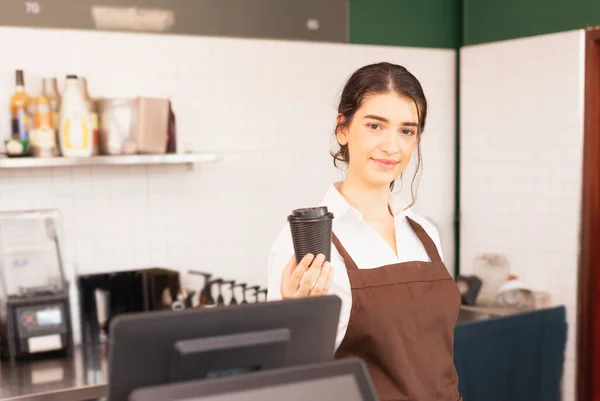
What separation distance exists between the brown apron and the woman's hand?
342mm

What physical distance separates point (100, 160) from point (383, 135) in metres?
1.54

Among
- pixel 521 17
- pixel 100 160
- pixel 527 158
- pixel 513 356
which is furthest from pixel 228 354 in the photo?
pixel 521 17

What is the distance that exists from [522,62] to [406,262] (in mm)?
2402

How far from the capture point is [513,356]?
365 centimetres

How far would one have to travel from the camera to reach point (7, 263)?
307 centimetres

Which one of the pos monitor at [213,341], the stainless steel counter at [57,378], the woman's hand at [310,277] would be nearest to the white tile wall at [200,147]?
the stainless steel counter at [57,378]

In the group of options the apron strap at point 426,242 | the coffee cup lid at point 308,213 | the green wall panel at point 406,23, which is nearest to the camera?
the coffee cup lid at point 308,213

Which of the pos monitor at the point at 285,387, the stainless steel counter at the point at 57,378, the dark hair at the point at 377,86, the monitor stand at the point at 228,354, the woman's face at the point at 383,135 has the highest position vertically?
the dark hair at the point at 377,86

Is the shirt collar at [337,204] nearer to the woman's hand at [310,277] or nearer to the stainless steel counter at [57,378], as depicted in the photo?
the woman's hand at [310,277]

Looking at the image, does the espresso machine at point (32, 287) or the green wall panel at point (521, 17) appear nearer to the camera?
the espresso machine at point (32, 287)

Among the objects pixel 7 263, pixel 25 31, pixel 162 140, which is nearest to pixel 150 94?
pixel 162 140

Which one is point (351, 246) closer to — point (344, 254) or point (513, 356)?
point (344, 254)

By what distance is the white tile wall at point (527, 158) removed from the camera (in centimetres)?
376

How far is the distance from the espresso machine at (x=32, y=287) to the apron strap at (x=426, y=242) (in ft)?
5.16
